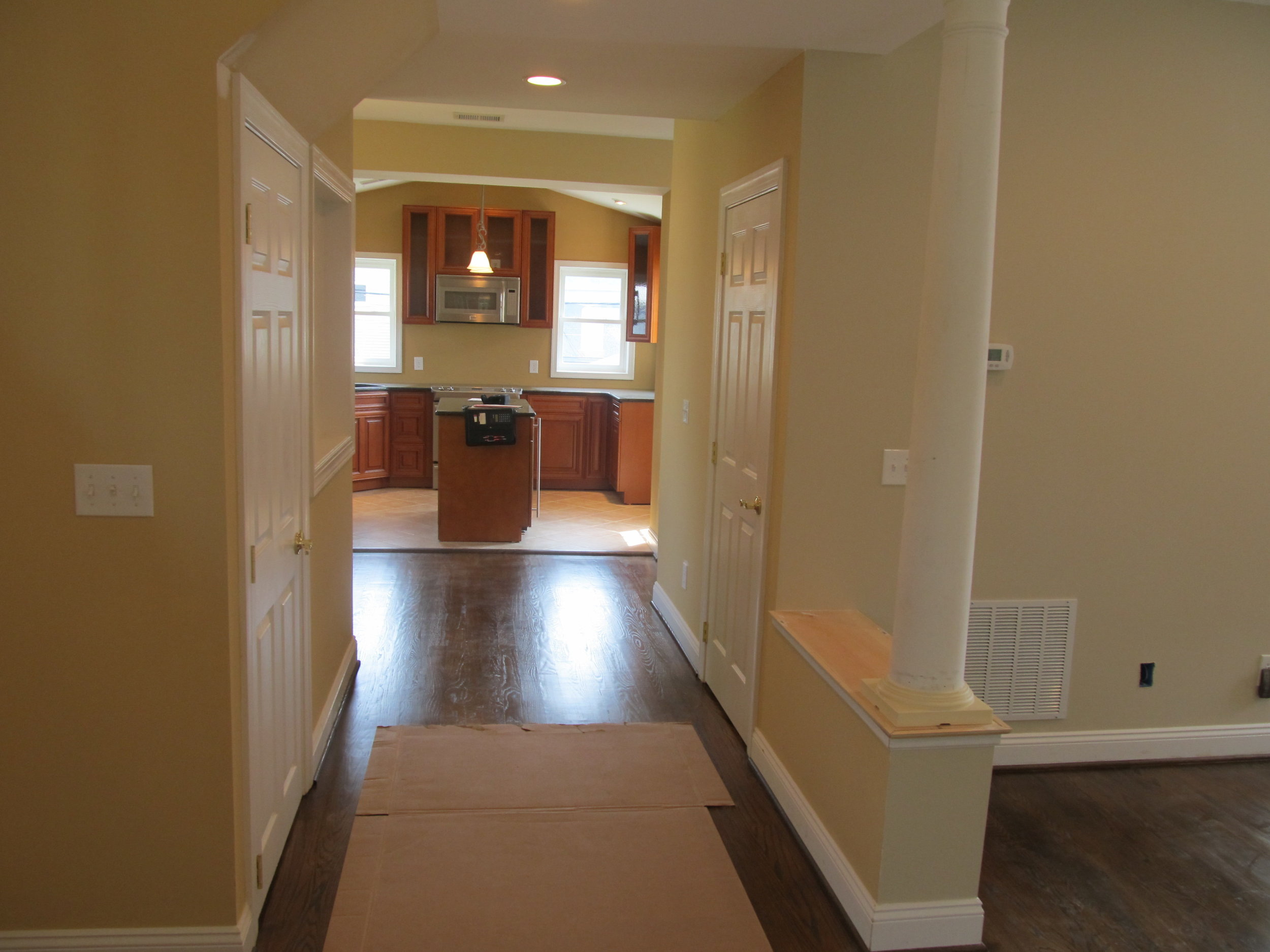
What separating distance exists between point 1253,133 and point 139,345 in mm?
3556

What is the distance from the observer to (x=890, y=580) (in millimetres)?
3383

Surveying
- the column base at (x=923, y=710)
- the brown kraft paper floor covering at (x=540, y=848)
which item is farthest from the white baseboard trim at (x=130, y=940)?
the column base at (x=923, y=710)

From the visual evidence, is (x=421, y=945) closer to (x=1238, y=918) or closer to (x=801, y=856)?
(x=801, y=856)

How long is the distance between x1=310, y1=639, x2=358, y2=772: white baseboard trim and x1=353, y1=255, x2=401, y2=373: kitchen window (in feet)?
16.5

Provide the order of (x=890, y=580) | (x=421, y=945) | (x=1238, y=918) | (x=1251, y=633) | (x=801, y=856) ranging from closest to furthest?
1. (x=421, y=945)
2. (x=1238, y=918)
3. (x=801, y=856)
4. (x=890, y=580)
5. (x=1251, y=633)

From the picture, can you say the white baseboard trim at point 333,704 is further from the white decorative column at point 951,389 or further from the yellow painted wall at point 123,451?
the white decorative column at point 951,389

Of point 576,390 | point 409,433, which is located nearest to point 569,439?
point 576,390

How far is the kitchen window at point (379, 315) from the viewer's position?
9078 mm

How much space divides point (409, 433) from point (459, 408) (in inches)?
86.8

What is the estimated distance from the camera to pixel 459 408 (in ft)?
22.5

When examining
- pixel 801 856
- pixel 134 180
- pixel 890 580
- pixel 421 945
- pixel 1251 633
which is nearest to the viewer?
pixel 134 180

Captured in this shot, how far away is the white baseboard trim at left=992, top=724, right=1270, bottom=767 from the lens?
11.8 ft

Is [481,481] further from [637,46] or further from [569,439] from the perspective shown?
[637,46]

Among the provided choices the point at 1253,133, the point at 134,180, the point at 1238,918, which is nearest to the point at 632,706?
the point at 1238,918
